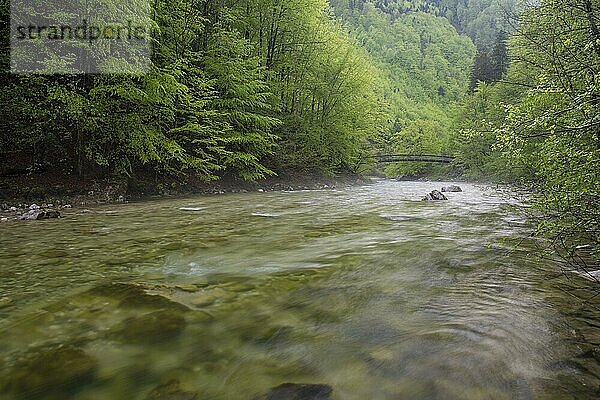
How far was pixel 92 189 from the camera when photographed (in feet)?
35.3

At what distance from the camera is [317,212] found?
10.0m

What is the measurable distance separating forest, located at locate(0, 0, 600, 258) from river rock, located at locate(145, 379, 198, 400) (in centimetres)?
333

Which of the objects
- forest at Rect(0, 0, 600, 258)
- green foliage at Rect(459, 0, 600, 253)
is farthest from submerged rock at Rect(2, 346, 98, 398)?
forest at Rect(0, 0, 600, 258)

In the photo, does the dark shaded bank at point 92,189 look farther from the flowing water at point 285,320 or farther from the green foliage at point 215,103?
the flowing water at point 285,320

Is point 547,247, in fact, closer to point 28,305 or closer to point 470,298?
point 470,298

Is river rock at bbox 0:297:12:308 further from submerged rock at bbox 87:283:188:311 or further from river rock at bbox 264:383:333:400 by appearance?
river rock at bbox 264:383:333:400

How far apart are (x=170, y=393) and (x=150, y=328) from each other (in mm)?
848

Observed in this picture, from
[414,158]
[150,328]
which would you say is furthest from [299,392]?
[414,158]

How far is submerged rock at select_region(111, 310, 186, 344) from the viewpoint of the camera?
264 cm

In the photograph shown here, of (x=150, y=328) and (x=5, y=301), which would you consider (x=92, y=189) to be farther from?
(x=150, y=328)

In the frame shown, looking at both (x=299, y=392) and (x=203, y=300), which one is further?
(x=203, y=300)

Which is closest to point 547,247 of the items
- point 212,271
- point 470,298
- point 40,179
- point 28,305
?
point 470,298

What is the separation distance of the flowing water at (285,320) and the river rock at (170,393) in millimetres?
10

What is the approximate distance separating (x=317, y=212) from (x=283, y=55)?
15459 mm
